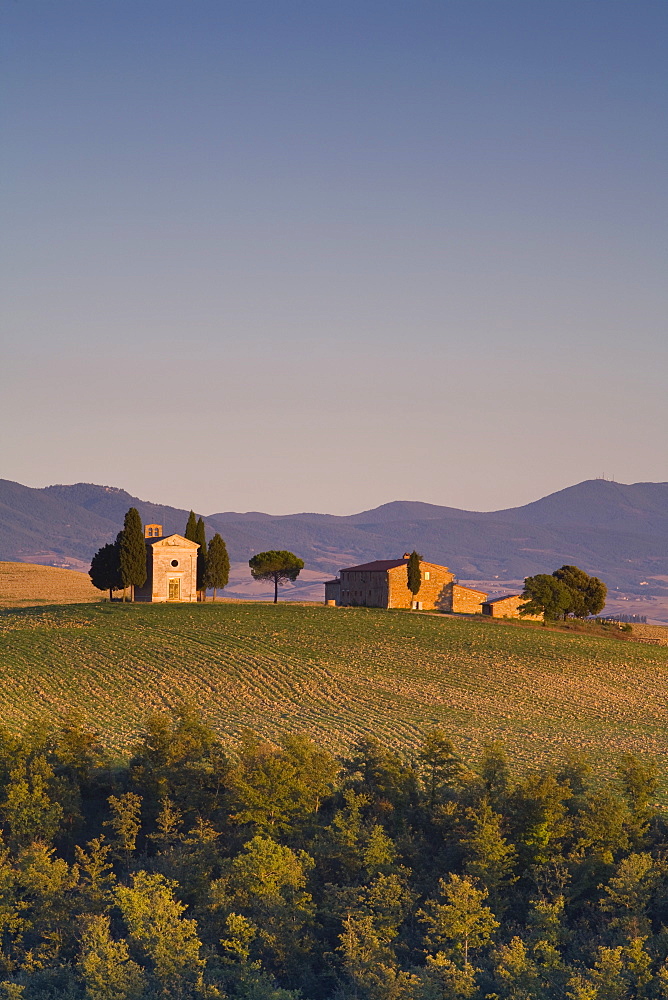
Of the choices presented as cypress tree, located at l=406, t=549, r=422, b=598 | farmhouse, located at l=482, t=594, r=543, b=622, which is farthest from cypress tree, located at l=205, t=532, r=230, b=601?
farmhouse, located at l=482, t=594, r=543, b=622

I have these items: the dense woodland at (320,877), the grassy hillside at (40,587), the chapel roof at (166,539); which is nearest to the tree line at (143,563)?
the chapel roof at (166,539)

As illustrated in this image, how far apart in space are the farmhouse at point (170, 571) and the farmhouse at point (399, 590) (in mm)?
15906

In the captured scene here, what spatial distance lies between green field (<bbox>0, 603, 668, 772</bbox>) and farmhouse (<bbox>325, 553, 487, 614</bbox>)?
1194 centimetres

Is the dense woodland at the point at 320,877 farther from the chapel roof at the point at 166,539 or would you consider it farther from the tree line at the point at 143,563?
the chapel roof at the point at 166,539

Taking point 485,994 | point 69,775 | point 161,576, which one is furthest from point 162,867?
point 161,576

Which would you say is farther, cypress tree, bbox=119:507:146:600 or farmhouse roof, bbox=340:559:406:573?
farmhouse roof, bbox=340:559:406:573

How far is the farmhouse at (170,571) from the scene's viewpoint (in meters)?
102

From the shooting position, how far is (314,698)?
200 feet

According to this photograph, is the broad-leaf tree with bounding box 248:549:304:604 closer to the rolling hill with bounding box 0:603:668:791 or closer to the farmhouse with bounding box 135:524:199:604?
the farmhouse with bounding box 135:524:199:604

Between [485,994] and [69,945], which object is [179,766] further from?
[485,994]

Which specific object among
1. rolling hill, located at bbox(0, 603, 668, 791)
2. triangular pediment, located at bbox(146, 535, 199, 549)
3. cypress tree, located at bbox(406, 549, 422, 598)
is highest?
triangular pediment, located at bbox(146, 535, 199, 549)

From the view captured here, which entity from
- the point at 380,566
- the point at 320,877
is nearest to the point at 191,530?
the point at 380,566

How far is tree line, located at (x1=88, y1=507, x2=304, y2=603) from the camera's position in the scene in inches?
3935

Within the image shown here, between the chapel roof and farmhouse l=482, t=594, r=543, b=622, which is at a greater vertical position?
the chapel roof
